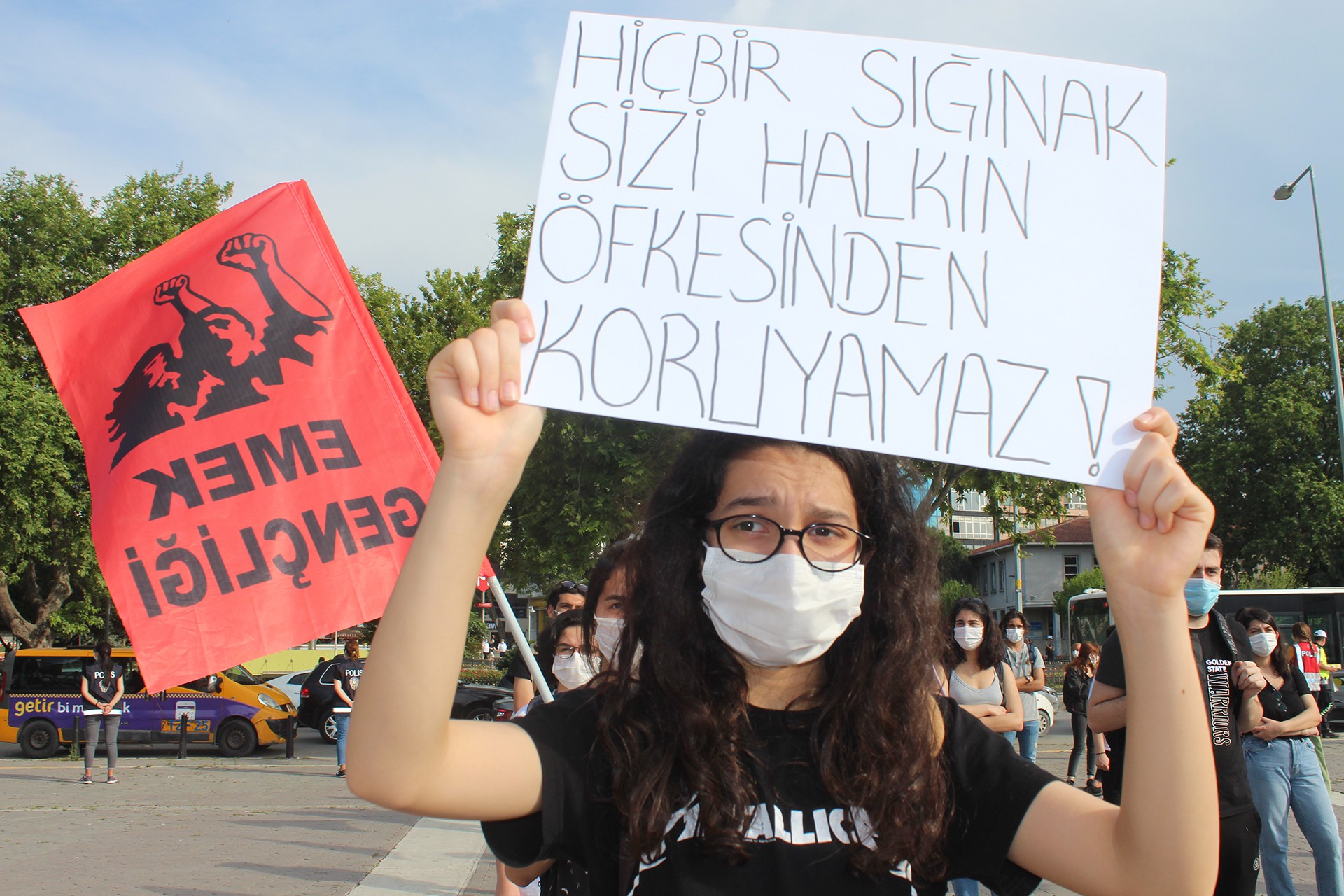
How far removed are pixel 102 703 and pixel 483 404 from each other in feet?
47.4

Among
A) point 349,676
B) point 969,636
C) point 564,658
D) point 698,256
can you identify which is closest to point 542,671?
point 564,658

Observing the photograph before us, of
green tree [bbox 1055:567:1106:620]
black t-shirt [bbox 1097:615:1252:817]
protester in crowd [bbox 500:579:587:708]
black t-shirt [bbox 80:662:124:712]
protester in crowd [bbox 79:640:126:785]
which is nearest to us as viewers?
black t-shirt [bbox 1097:615:1252:817]

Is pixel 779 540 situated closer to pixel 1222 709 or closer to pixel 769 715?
pixel 769 715

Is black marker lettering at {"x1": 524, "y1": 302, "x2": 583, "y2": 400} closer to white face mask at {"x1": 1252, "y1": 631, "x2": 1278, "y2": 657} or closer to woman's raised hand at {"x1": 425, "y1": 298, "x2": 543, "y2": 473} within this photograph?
woman's raised hand at {"x1": 425, "y1": 298, "x2": 543, "y2": 473}

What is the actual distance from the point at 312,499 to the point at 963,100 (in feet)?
8.54

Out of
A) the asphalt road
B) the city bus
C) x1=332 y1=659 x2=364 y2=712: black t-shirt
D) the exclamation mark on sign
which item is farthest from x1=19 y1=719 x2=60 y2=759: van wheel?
the city bus

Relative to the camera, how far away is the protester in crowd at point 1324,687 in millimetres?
6537

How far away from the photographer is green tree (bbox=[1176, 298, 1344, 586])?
4012cm

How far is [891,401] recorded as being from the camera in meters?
1.80

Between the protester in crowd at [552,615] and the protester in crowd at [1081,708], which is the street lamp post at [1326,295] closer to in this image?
the protester in crowd at [1081,708]

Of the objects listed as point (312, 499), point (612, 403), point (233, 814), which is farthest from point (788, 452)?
point (233, 814)

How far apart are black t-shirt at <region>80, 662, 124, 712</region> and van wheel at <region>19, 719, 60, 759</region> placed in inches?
153

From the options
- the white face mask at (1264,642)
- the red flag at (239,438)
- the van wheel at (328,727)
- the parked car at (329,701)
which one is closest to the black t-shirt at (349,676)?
the parked car at (329,701)

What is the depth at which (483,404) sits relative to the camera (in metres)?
1.58
